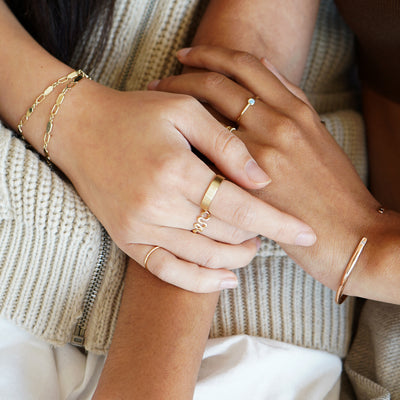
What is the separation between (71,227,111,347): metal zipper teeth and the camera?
0.82 meters

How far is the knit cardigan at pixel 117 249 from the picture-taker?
76 centimetres

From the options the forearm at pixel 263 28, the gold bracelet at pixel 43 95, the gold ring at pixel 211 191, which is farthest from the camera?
the forearm at pixel 263 28

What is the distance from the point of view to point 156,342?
2.37ft

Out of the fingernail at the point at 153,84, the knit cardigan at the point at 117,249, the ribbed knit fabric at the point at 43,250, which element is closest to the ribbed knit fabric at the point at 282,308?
the knit cardigan at the point at 117,249

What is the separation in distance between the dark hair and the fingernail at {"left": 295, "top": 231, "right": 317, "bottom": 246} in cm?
59

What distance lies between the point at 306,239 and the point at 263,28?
0.47m

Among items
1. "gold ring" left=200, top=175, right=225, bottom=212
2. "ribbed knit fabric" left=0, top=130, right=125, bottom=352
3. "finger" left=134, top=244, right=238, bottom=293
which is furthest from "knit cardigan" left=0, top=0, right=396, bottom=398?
"gold ring" left=200, top=175, right=225, bottom=212

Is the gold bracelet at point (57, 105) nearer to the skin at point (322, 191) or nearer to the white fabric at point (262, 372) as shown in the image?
the skin at point (322, 191)

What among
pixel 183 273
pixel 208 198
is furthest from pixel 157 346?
pixel 208 198

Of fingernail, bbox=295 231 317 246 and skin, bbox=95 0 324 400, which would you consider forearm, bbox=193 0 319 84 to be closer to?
fingernail, bbox=295 231 317 246

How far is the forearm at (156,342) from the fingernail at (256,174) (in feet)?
0.74

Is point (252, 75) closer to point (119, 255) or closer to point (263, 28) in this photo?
point (263, 28)

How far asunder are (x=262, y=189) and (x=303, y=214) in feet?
0.27

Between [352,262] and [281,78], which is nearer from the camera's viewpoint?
[352,262]
